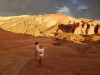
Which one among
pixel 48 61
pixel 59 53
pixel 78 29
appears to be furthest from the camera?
pixel 78 29

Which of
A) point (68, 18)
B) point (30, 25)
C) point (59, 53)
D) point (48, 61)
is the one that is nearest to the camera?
point (48, 61)

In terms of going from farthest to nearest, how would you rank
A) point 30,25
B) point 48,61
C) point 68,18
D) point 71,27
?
point 68,18 → point 30,25 → point 71,27 → point 48,61

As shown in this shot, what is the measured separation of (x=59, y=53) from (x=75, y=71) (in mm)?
7087

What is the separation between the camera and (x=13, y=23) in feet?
268

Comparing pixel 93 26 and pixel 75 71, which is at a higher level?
pixel 93 26

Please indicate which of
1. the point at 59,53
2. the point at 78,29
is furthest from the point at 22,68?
the point at 78,29

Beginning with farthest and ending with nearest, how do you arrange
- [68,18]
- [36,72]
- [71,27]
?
[68,18] → [71,27] → [36,72]

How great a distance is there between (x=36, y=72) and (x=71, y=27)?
2311 inches

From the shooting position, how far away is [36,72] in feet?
52.7

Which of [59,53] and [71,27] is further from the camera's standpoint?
[71,27]

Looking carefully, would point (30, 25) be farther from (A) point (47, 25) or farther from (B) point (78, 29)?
(B) point (78, 29)

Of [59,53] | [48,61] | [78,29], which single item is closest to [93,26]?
[78,29]

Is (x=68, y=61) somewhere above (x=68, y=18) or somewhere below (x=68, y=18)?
→ below

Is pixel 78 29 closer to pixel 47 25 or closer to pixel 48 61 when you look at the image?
pixel 47 25
